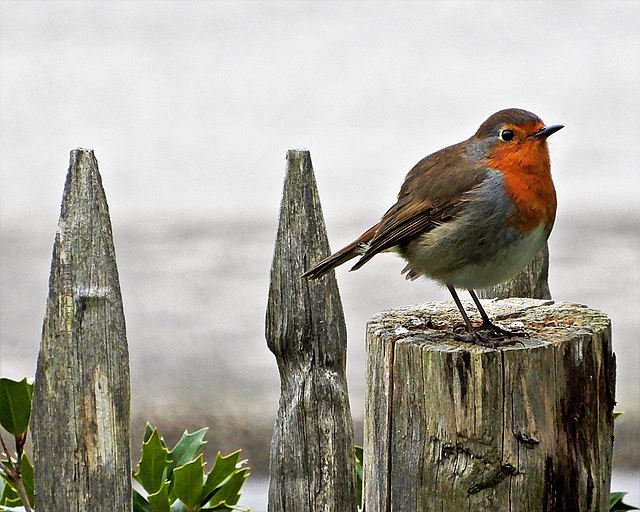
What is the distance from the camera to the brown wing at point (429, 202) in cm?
286

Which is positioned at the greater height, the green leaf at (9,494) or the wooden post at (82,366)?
the wooden post at (82,366)

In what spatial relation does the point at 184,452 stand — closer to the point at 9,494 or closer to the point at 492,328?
the point at 9,494

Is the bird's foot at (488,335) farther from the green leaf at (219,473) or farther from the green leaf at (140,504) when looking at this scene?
the green leaf at (140,504)

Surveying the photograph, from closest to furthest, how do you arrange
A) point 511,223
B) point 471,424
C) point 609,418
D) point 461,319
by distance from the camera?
point 471,424 → point 609,418 → point 511,223 → point 461,319

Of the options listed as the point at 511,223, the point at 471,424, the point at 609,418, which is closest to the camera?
the point at 471,424

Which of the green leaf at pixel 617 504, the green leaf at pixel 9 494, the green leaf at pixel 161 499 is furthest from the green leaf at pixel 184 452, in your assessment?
the green leaf at pixel 617 504

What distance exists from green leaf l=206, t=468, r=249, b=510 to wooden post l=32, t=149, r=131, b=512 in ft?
1.84

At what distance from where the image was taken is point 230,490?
3.27 meters

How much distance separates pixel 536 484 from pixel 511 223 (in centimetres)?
77

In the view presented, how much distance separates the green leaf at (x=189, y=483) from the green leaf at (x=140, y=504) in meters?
0.09

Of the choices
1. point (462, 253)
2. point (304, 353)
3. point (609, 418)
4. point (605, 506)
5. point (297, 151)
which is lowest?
point (605, 506)

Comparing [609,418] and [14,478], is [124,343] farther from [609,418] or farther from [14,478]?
[609,418]

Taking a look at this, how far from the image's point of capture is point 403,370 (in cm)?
253

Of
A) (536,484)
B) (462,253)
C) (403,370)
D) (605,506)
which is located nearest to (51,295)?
(403,370)
